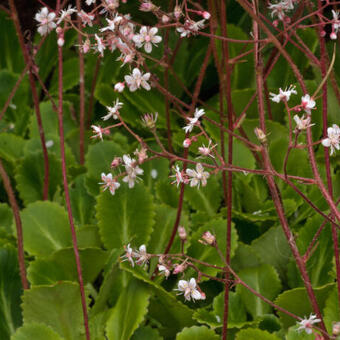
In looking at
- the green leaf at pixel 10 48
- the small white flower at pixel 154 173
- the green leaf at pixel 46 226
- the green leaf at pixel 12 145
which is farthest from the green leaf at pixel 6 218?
the green leaf at pixel 10 48

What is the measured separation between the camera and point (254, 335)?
97 centimetres

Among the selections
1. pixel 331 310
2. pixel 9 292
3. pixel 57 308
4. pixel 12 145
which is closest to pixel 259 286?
pixel 331 310

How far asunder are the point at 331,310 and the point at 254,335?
6.1 inches

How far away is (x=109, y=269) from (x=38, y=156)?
1.46 ft

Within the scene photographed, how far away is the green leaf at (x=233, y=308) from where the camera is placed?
3.54 ft

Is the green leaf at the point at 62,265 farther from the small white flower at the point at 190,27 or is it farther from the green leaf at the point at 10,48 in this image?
the green leaf at the point at 10,48

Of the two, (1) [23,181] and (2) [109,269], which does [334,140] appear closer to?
(2) [109,269]

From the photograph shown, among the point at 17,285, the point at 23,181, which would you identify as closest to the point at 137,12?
the point at 23,181

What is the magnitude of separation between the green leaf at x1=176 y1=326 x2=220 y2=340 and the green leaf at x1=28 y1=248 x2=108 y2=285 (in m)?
0.26

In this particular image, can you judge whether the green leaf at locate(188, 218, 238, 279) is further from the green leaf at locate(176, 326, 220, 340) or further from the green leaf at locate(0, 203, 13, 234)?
the green leaf at locate(0, 203, 13, 234)

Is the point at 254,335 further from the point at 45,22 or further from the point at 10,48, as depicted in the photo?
the point at 10,48

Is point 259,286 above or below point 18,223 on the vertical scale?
below

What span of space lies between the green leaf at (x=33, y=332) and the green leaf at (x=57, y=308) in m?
0.05

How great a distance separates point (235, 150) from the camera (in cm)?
145
